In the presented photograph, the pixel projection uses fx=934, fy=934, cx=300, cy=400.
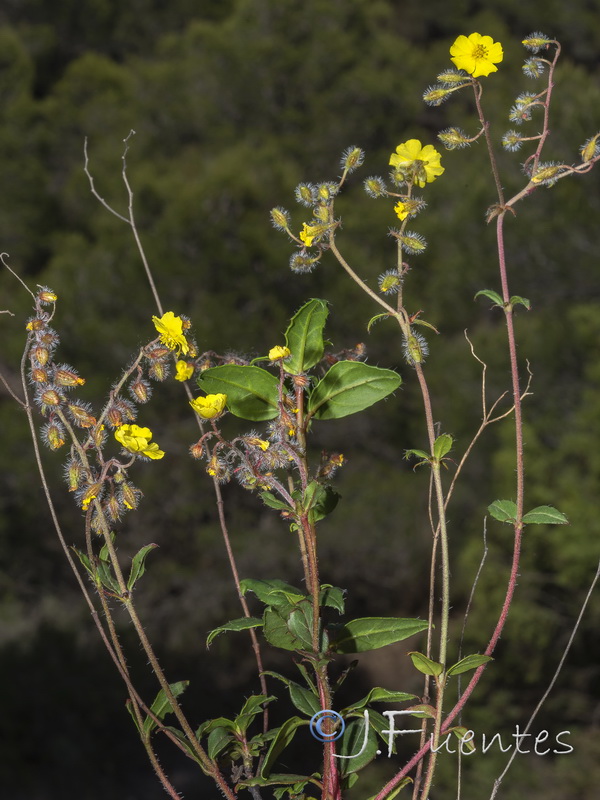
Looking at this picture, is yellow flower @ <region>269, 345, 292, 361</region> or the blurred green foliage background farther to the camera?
the blurred green foliage background

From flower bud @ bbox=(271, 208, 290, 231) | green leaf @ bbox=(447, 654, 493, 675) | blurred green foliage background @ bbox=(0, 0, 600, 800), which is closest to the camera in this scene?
green leaf @ bbox=(447, 654, 493, 675)

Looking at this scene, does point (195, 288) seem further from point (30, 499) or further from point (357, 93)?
point (357, 93)

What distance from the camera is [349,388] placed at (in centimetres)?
59

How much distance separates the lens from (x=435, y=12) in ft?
31.6

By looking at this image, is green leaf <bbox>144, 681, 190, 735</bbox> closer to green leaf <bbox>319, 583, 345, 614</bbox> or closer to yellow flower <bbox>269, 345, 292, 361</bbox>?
green leaf <bbox>319, 583, 345, 614</bbox>

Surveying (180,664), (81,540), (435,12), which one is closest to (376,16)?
(435,12)

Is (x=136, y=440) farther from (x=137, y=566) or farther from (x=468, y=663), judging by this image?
(x=468, y=663)

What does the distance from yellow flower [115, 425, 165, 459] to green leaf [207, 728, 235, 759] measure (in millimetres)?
189

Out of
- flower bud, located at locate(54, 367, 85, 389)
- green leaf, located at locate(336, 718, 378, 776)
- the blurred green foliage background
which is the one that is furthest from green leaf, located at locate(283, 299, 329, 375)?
the blurred green foliage background

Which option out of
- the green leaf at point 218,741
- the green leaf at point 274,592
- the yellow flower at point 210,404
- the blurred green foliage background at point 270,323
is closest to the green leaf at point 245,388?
the yellow flower at point 210,404

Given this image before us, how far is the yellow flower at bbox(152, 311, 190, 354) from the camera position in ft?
1.95

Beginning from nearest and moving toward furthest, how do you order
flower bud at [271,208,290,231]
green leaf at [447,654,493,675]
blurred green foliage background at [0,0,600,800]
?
green leaf at [447,654,493,675] < flower bud at [271,208,290,231] < blurred green foliage background at [0,0,600,800]

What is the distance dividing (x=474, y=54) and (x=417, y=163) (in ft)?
0.32

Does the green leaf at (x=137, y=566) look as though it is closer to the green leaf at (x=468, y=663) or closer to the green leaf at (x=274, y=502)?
the green leaf at (x=274, y=502)
